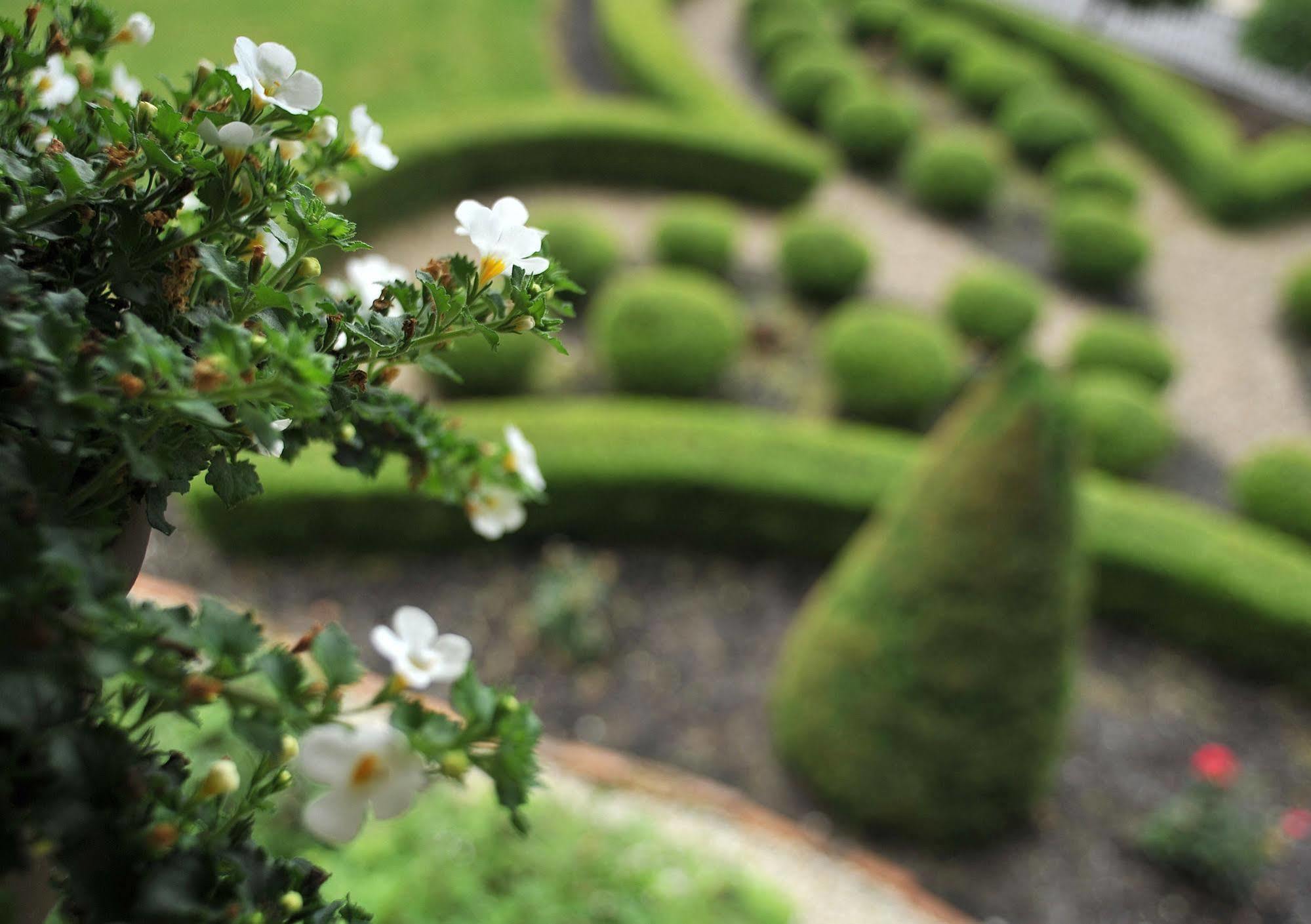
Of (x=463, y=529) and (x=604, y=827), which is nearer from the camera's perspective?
(x=604, y=827)

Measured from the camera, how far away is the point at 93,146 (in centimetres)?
94

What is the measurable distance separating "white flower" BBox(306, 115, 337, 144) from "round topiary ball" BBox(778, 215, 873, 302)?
6.99 metres

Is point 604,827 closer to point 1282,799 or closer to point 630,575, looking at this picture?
point 630,575

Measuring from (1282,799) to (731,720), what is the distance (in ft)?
8.82

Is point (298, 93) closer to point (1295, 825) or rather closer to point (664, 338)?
point (1295, 825)

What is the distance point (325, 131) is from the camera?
42.6 inches

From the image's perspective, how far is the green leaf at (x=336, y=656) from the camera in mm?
737

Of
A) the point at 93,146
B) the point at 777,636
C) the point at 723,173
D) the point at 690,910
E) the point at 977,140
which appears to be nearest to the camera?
the point at 93,146

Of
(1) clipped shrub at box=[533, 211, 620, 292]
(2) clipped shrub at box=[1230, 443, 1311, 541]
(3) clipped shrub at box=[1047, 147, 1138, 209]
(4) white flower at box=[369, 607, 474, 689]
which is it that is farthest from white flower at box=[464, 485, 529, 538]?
(3) clipped shrub at box=[1047, 147, 1138, 209]

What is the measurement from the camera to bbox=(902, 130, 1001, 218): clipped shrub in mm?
9586

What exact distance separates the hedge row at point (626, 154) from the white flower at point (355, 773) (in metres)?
8.42

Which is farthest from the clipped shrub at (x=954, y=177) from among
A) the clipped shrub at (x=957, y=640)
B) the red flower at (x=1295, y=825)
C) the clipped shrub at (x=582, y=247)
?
the red flower at (x=1295, y=825)

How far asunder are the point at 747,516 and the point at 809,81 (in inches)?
279

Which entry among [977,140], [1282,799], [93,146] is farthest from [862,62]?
[93,146]
